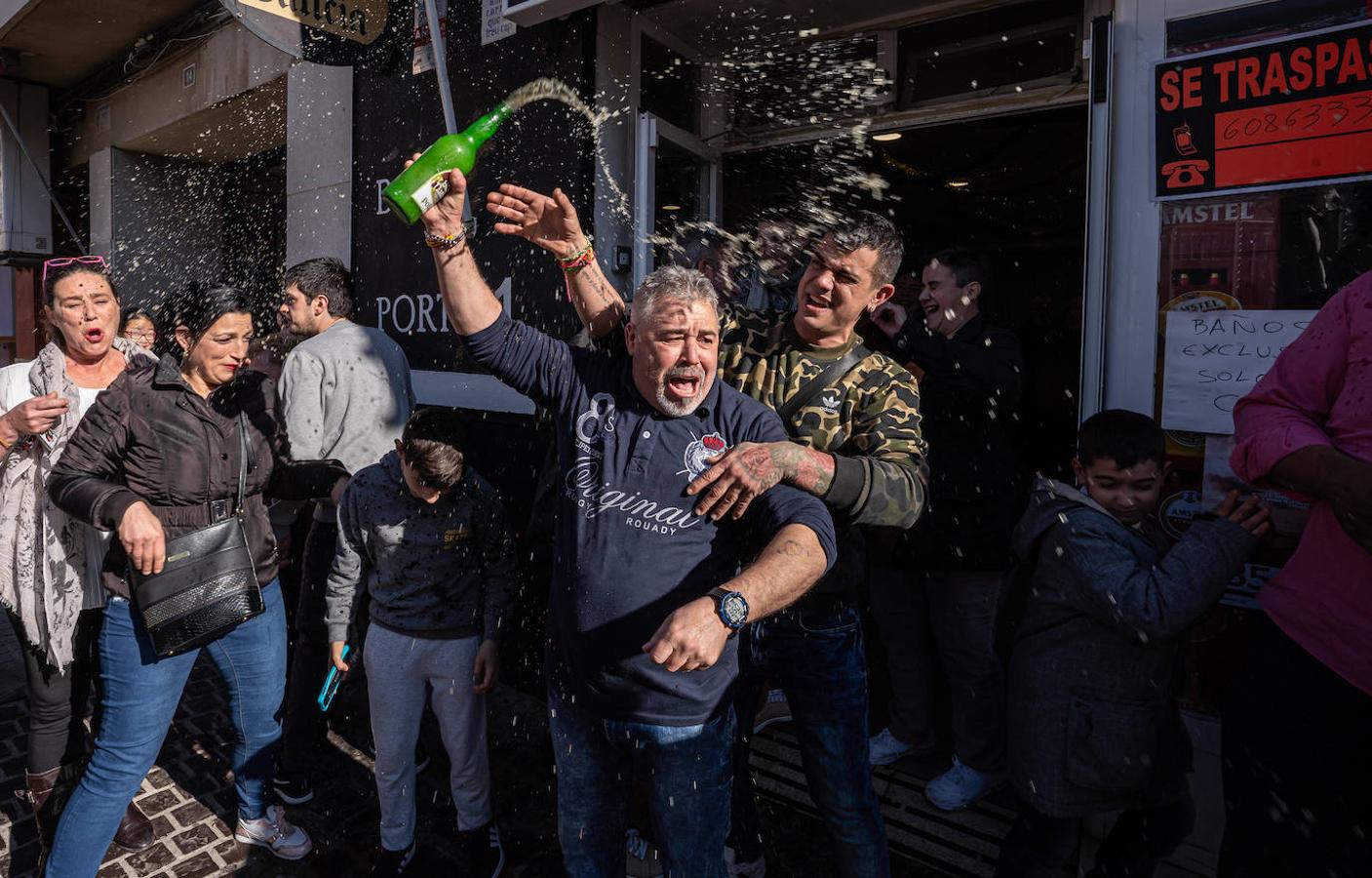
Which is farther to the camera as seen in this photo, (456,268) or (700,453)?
(456,268)

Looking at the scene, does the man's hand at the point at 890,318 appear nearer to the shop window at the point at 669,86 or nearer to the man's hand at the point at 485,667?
the man's hand at the point at 485,667

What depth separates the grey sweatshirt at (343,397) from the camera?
3.50 meters

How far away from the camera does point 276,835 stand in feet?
9.92

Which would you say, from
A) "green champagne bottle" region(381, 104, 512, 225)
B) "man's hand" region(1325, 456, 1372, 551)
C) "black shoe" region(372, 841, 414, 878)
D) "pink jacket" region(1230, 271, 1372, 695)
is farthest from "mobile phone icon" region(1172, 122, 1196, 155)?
"black shoe" region(372, 841, 414, 878)

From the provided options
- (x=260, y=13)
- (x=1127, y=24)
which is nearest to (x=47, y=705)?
(x=260, y=13)

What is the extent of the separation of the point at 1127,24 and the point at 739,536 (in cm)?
255

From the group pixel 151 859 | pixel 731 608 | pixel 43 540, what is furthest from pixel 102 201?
pixel 731 608

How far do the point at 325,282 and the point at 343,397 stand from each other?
0.64m

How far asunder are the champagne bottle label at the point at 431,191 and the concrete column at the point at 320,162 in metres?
4.18

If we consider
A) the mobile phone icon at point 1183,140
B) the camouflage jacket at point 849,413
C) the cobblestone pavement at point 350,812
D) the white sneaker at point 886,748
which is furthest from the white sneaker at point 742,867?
the mobile phone icon at point 1183,140

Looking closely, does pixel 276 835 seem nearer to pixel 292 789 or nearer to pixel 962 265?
pixel 292 789

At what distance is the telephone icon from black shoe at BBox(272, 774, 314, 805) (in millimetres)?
4313

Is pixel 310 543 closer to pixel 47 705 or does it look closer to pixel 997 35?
pixel 47 705

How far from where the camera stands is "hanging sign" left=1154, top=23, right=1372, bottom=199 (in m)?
2.53
